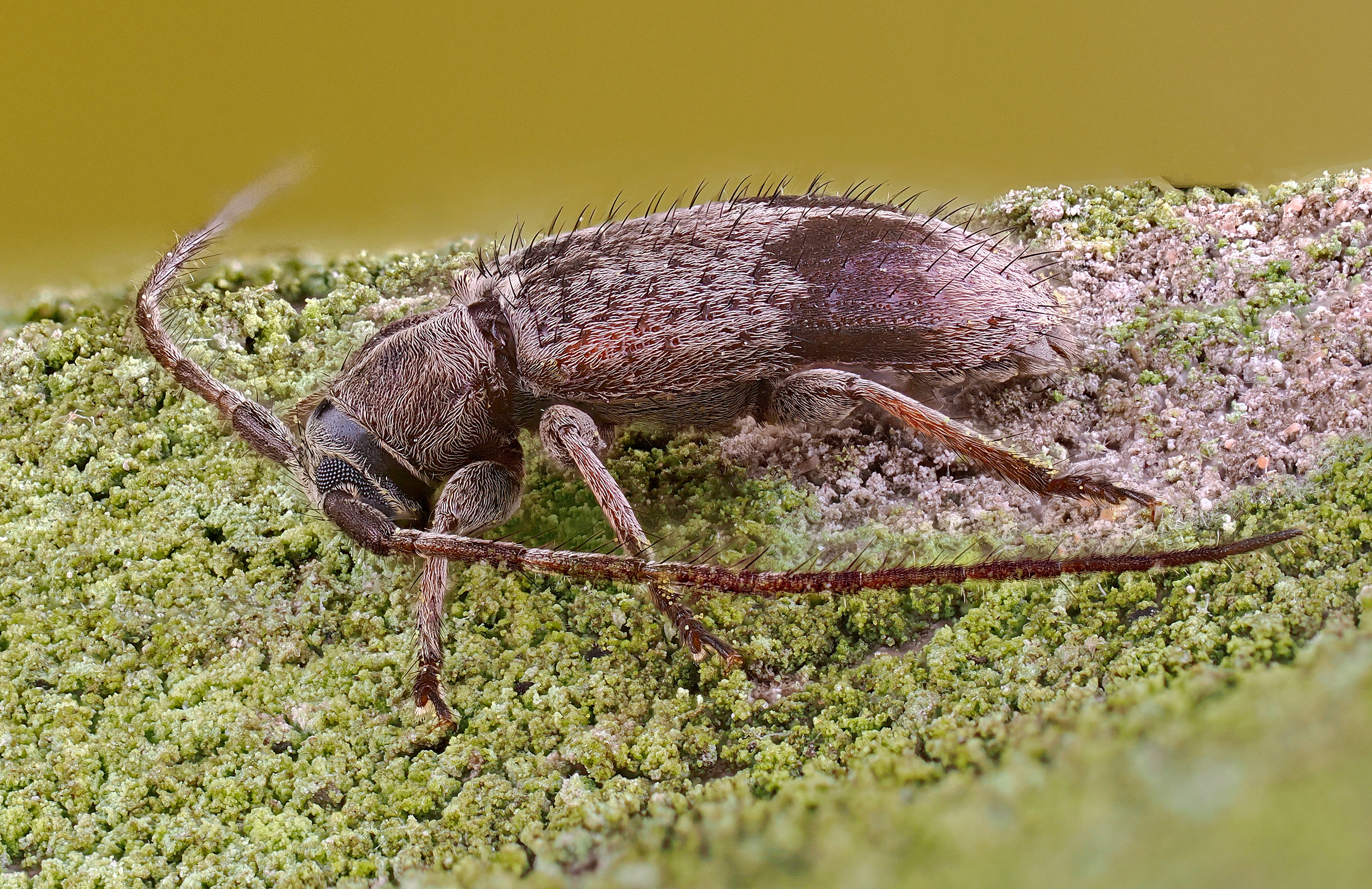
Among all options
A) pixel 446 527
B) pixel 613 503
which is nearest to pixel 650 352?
pixel 613 503

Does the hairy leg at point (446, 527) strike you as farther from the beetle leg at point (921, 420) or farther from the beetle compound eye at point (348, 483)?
the beetle leg at point (921, 420)

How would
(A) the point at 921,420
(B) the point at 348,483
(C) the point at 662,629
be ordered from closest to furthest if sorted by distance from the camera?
(C) the point at 662,629
(A) the point at 921,420
(B) the point at 348,483

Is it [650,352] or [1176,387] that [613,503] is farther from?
[1176,387]

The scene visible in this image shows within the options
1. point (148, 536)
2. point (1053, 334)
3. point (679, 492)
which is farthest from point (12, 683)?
point (1053, 334)

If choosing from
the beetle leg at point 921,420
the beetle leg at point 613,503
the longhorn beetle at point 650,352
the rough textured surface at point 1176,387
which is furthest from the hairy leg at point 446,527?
the beetle leg at point 921,420

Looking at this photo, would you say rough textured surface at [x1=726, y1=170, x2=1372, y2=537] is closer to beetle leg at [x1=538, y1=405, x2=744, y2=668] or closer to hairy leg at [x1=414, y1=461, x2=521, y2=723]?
beetle leg at [x1=538, y1=405, x2=744, y2=668]

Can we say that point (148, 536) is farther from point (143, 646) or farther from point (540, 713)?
point (540, 713)
